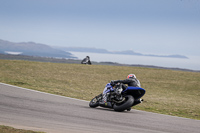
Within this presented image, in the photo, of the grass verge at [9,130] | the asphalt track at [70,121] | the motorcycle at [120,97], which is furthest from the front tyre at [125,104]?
the grass verge at [9,130]

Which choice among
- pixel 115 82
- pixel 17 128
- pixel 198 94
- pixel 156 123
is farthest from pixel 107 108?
pixel 198 94

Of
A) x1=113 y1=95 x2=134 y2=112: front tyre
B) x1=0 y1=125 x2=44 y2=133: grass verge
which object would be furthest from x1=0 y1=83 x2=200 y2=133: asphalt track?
x1=0 y1=125 x2=44 y2=133: grass verge

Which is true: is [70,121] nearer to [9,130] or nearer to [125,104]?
[9,130]

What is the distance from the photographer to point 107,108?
13250 millimetres

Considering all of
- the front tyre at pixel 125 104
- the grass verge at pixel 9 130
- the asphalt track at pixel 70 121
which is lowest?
the asphalt track at pixel 70 121

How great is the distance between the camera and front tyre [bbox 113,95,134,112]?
11750 millimetres

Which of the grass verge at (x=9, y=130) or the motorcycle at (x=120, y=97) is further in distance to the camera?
the motorcycle at (x=120, y=97)

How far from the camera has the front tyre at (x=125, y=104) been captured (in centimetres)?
1175

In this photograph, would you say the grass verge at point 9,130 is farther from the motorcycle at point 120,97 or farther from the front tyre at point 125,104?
the motorcycle at point 120,97

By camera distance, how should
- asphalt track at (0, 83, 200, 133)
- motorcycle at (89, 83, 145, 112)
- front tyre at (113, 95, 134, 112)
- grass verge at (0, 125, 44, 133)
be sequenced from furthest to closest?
motorcycle at (89, 83, 145, 112) → front tyre at (113, 95, 134, 112) → asphalt track at (0, 83, 200, 133) → grass verge at (0, 125, 44, 133)

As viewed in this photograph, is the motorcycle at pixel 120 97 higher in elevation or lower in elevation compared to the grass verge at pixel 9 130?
higher

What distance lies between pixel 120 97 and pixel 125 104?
0.43 m

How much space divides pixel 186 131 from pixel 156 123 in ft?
4.06

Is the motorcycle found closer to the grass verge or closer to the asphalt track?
the asphalt track
